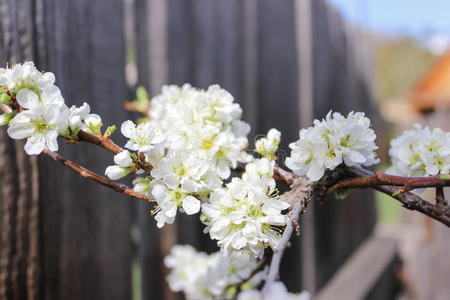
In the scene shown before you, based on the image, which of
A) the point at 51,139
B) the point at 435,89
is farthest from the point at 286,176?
the point at 435,89

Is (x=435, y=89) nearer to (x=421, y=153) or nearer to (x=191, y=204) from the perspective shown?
(x=421, y=153)

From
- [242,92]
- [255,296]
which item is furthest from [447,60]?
[255,296]

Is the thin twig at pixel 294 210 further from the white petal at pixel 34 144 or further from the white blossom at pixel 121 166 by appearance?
the white petal at pixel 34 144

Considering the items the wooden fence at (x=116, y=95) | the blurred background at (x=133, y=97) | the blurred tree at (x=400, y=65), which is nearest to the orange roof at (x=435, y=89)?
the blurred background at (x=133, y=97)

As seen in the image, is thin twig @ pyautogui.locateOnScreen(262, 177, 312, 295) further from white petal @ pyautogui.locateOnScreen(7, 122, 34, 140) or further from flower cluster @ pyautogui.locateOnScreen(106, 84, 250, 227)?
white petal @ pyautogui.locateOnScreen(7, 122, 34, 140)

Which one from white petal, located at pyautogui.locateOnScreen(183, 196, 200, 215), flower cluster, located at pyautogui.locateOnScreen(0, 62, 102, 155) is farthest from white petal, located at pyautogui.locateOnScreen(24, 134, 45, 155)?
white petal, located at pyautogui.locateOnScreen(183, 196, 200, 215)

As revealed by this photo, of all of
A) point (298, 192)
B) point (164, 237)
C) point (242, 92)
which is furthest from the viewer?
point (242, 92)

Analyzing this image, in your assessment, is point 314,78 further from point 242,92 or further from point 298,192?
point 298,192
